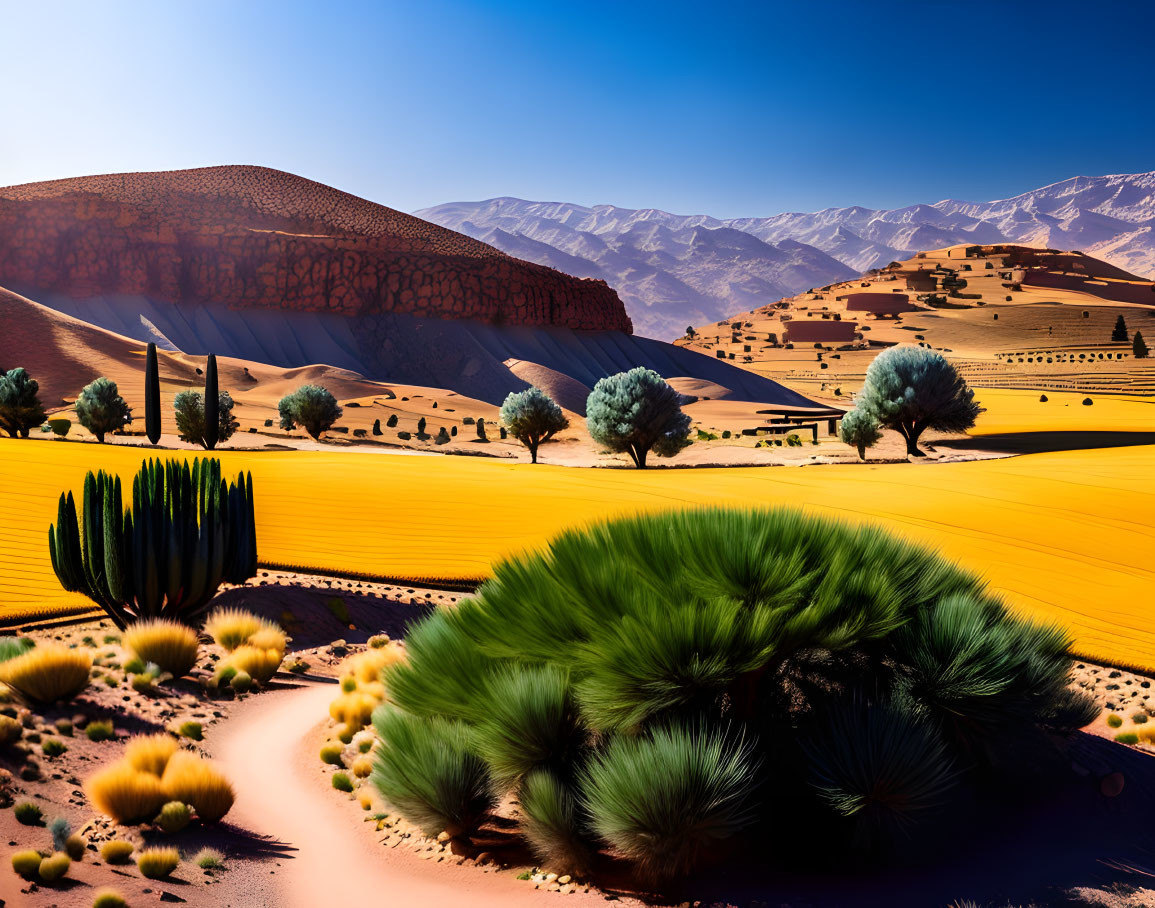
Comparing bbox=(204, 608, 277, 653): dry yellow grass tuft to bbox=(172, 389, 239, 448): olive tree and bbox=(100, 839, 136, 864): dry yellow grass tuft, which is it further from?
bbox=(172, 389, 239, 448): olive tree

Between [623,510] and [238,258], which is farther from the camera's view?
[238,258]

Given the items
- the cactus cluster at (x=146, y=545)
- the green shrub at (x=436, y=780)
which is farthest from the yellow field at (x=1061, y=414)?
the green shrub at (x=436, y=780)

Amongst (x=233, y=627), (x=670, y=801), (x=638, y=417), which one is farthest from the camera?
(x=638, y=417)

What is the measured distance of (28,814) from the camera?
6.23m

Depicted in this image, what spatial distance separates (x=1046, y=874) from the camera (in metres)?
5.56

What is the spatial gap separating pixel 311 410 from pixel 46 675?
4552 centimetres

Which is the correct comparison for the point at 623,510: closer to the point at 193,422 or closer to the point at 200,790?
the point at 200,790

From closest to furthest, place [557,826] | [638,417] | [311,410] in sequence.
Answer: [557,826]
[638,417]
[311,410]

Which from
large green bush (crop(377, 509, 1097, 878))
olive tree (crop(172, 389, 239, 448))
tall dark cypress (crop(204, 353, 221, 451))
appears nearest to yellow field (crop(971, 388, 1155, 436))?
tall dark cypress (crop(204, 353, 221, 451))

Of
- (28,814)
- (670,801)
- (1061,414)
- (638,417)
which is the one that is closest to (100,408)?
(638,417)

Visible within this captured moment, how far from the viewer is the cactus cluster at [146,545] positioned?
37.4 ft

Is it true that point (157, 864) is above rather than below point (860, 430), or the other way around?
below

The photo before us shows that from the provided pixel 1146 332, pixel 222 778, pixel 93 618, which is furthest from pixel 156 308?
pixel 1146 332

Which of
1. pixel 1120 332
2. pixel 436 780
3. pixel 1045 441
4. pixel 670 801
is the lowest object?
A: pixel 436 780
